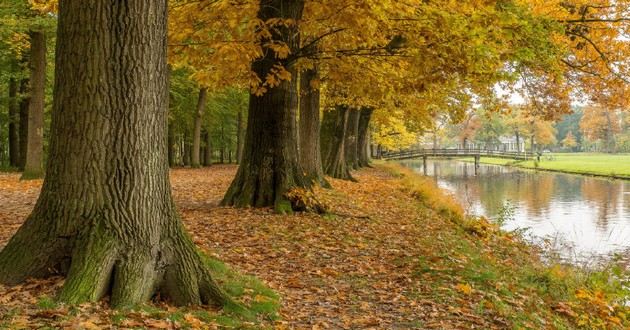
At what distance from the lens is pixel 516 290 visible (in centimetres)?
707

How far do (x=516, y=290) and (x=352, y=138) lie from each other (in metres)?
23.2

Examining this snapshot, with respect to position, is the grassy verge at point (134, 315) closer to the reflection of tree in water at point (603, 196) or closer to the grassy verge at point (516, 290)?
the grassy verge at point (516, 290)

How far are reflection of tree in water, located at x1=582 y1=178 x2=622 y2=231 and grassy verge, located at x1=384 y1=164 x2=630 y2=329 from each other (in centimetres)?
941

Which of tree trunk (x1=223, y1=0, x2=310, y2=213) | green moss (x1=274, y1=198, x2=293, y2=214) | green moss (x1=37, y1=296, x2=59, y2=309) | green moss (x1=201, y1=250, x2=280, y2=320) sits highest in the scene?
tree trunk (x1=223, y1=0, x2=310, y2=213)

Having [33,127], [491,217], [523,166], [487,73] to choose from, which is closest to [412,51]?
[487,73]

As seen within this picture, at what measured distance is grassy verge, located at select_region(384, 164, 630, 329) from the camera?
6078 millimetres

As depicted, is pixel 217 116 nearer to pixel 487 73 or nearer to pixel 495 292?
pixel 487 73

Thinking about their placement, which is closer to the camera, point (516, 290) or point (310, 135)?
point (516, 290)

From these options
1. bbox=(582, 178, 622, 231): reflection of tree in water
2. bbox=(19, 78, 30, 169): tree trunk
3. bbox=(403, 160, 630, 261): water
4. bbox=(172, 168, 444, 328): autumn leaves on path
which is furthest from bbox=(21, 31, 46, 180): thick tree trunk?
bbox=(582, 178, 622, 231): reflection of tree in water

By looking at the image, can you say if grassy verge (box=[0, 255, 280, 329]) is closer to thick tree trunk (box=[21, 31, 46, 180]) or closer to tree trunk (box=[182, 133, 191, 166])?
thick tree trunk (box=[21, 31, 46, 180])

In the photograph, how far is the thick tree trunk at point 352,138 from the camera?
93.7 feet

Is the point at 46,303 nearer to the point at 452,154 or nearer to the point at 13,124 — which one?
the point at 13,124

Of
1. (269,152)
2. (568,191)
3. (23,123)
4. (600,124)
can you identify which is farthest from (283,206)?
(600,124)

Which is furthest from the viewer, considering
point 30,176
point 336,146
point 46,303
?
point 336,146
